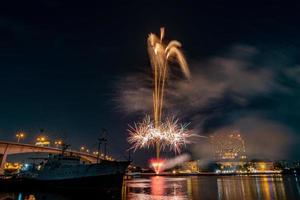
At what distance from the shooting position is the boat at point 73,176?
2152 inches

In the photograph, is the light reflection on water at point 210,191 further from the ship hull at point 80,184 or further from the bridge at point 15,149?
the bridge at point 15,149

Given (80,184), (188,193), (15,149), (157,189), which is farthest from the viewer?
(15,149)

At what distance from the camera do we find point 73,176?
56.3 metres

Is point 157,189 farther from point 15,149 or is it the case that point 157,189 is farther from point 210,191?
point 15,149

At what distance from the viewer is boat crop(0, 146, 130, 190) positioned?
54656 millimetres

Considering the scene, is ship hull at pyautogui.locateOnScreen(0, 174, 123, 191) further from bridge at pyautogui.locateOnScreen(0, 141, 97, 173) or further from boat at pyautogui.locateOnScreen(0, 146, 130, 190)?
bridge at pyautogui.locateOnScreen(0, 141, 97, 173)

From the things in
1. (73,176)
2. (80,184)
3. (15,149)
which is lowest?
(80,184)

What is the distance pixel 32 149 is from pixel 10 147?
1387 centimetres

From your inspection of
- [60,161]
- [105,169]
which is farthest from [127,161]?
[60,161]

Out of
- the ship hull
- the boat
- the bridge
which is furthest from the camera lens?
the bridge

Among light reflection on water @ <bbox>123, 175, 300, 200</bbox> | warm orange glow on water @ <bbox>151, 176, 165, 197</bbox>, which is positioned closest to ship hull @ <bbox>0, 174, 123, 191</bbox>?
light reflection on water @ <bbox>123, 175, 300, 200</bbox>

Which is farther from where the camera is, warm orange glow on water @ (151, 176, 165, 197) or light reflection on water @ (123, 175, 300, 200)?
warm orange glow on water @ (151, 176, 165, 197)

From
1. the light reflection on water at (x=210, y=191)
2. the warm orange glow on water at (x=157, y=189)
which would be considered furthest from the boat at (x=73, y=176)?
the warm orange glow on water at (x=157, y=189)

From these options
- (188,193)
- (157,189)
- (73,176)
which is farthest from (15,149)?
(188,193)
